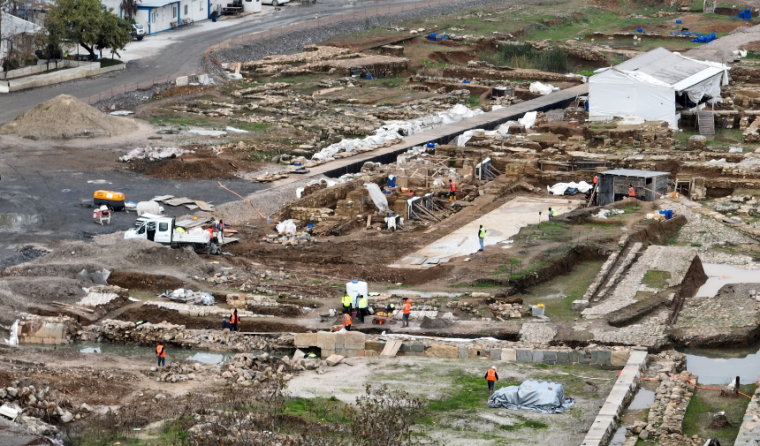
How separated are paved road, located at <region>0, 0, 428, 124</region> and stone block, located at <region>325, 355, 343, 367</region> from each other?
33.1 metres

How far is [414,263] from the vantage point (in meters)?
40.1

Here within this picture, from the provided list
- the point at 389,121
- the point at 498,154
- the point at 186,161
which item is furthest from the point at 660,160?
the point at 186,161

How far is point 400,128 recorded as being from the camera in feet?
198

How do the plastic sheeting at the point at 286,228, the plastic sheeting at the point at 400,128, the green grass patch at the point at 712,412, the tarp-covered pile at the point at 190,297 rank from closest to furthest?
1. the green grass patch at the point at 712,412
2. the tarp-covered pile at the point at 190,297
3. the plastic sheeting at the point at 286,228
4. the plastic sheeting at the point at 400,128

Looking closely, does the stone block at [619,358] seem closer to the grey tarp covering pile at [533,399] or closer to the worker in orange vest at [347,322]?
the grey tarp covering pile at [533,399]

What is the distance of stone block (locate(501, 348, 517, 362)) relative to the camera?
30.8 metres

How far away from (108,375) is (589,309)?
1335cm

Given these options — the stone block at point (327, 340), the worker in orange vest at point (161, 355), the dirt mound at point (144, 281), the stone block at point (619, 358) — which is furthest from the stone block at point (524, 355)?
the dirt mound at point (144, 281)

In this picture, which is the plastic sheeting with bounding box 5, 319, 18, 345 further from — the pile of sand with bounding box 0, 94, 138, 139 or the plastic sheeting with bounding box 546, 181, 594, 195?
the pile of sand with bounding box 0, 94, 138, 139

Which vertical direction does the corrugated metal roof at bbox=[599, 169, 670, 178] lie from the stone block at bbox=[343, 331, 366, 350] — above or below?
above

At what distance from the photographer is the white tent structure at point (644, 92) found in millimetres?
61594

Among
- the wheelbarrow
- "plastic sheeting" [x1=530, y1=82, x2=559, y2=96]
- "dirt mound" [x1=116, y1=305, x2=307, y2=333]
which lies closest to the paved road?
"plastic sheeting" [x1=530, y1=82, x2=559, y2=96]

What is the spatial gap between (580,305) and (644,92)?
96.4ft

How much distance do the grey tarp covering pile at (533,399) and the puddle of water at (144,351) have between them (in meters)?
8.01
